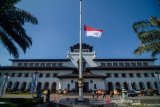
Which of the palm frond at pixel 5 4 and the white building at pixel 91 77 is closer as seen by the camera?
the palm frond at pixel 5 4

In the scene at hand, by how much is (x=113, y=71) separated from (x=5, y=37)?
45.6m

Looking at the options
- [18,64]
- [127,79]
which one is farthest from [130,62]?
[18,64]

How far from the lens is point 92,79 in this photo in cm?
5078

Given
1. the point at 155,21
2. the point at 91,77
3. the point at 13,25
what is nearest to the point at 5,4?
the point at 13,25

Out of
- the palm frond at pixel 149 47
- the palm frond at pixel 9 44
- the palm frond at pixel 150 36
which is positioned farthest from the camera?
the palm frond at pixel 150 36

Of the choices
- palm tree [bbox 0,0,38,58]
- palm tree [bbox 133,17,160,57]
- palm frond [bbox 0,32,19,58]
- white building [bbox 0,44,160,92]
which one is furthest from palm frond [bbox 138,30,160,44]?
white building [bbox 0,44,160,92]

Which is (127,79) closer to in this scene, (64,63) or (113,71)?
(113,71)

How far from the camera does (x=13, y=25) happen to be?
15.4m

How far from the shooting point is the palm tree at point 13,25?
14.5 metres

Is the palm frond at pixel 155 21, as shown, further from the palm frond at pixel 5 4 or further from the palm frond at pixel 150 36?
the palm frond at pixel 5 4

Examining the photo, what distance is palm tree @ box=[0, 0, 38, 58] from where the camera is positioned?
1446cm

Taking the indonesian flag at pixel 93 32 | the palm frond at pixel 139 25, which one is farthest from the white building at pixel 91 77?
the palm frond at pixel 139 25

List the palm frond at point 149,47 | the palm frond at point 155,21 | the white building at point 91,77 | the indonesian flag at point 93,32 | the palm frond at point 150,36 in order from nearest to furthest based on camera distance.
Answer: the palm frond at point 149,47
the palm frond at point 150,36
the palm frond at point 155,21
the indonesian flag at point 93,32
the white building at point 91,77

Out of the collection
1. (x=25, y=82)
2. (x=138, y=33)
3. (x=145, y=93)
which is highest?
(x=138, y=33)
